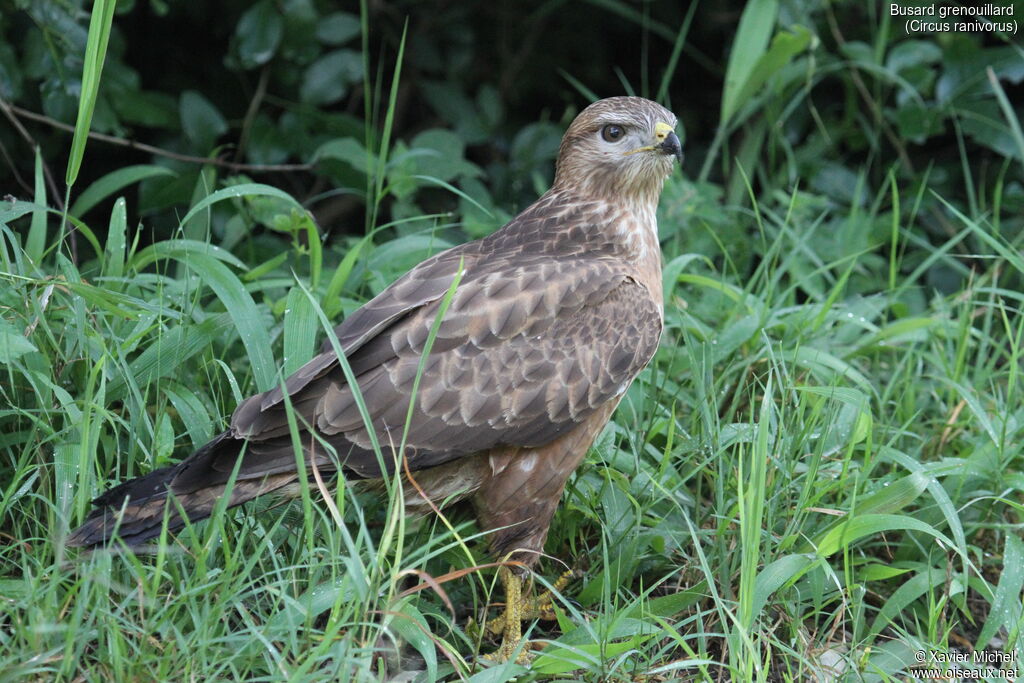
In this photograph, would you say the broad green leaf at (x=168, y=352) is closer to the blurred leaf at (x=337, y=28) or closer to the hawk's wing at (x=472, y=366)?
the hawk's wing at (x=472, y=366)

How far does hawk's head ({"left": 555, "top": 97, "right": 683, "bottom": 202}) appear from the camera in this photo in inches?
158

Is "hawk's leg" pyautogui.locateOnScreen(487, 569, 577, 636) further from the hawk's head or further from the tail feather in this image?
the hawk's head

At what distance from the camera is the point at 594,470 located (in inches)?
152

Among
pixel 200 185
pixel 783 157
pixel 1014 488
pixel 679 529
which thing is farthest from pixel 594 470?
pixel 783 157

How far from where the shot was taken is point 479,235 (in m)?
4.98

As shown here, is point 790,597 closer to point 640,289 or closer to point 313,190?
point 640,289

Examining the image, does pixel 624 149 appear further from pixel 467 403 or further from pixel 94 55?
pixel 94 55

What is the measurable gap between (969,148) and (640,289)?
3.28m

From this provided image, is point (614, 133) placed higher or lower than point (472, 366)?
higher

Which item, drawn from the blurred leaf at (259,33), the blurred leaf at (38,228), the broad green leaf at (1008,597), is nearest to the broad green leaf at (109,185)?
the blurred leaf at (38,228)

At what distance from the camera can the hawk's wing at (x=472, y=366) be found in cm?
330

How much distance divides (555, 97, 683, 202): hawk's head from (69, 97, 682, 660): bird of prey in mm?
375

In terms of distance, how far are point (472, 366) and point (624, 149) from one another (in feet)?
3.64

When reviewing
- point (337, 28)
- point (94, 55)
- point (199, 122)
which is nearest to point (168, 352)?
point (94, 55)
